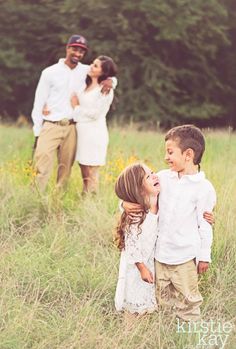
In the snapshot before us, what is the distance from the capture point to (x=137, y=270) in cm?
421

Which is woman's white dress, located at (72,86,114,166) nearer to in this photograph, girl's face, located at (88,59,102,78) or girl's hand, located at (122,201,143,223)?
girl's face, located at (88,59,102,78)

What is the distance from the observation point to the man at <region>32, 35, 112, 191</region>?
736 centimetres

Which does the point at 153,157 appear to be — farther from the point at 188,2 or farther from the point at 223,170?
the point at 188,2

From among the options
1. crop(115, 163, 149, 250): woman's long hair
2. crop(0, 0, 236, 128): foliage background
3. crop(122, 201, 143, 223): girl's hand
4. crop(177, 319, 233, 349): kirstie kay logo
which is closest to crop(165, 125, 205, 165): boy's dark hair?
crop(115, 163, 149, 250): woman's long hair

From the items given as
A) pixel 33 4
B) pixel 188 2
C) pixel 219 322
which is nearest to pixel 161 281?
pixel 219 322

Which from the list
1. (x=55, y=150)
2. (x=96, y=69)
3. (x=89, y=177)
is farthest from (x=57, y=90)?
(x=89, y=177)

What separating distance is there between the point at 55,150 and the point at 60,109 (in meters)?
0.40

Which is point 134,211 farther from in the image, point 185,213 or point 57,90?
point 57,90

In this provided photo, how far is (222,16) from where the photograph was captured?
959 inches

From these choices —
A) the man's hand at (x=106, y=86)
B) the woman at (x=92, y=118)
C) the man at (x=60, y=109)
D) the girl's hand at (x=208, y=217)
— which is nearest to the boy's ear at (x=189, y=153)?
the girl's hand at (x=208, y=217)

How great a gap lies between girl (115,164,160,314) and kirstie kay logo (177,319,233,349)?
0.21m

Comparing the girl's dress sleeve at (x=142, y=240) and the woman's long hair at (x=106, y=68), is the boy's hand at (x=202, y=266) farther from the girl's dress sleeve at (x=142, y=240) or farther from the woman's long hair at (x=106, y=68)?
the woman's long hair at (x=106, y=68)

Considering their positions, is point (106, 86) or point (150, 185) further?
point (106, 86)

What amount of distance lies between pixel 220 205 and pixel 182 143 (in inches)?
68.2
